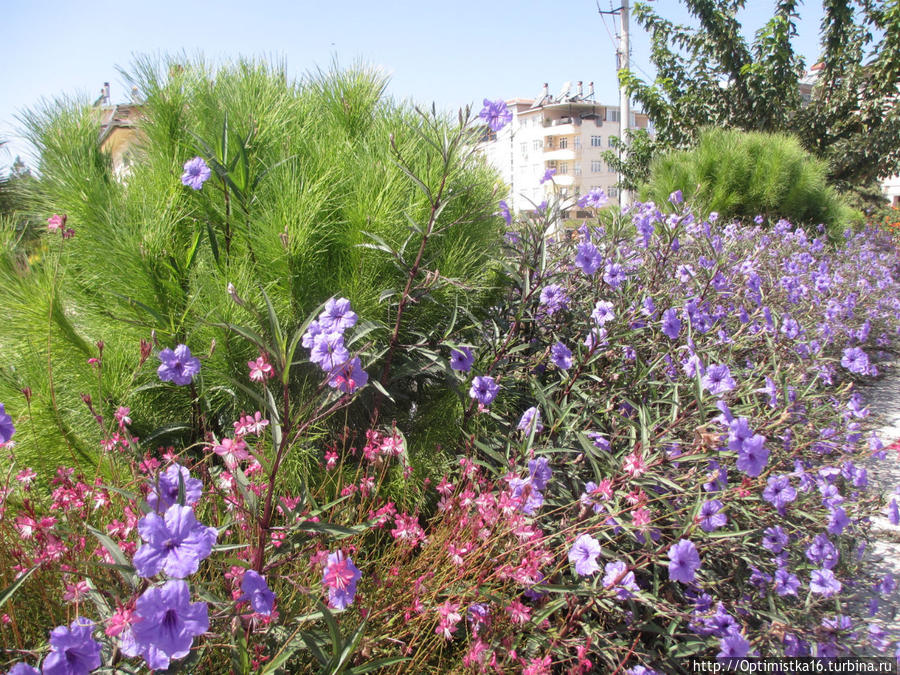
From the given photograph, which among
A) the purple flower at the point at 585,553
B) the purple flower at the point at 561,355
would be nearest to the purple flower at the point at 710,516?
the purple flower at the point at 585,553

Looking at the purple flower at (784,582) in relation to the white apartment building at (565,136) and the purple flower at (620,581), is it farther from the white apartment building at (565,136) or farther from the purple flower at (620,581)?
the white apartment building at (565,136)

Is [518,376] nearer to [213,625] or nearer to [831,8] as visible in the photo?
[213,625]

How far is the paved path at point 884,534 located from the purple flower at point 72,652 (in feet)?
7.05

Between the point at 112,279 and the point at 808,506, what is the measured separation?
2.54 m

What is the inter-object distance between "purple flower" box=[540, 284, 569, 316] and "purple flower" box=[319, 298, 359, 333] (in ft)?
3.42

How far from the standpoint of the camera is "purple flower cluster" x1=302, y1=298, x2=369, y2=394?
1.08 metres

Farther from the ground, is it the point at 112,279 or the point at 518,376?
the point at 112,279

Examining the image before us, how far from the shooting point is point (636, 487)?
64.4 inches

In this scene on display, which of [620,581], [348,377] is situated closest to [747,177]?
[620,581]

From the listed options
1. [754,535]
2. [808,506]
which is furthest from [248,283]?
[808,506]

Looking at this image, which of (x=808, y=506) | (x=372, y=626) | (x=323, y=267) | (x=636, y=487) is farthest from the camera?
(x=808, y=506)

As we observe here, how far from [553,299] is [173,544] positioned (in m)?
1.61

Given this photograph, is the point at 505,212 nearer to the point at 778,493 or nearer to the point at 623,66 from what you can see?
the point at 778,493

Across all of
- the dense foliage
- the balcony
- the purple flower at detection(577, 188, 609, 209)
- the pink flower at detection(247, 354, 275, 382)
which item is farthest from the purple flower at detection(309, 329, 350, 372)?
the balcony
